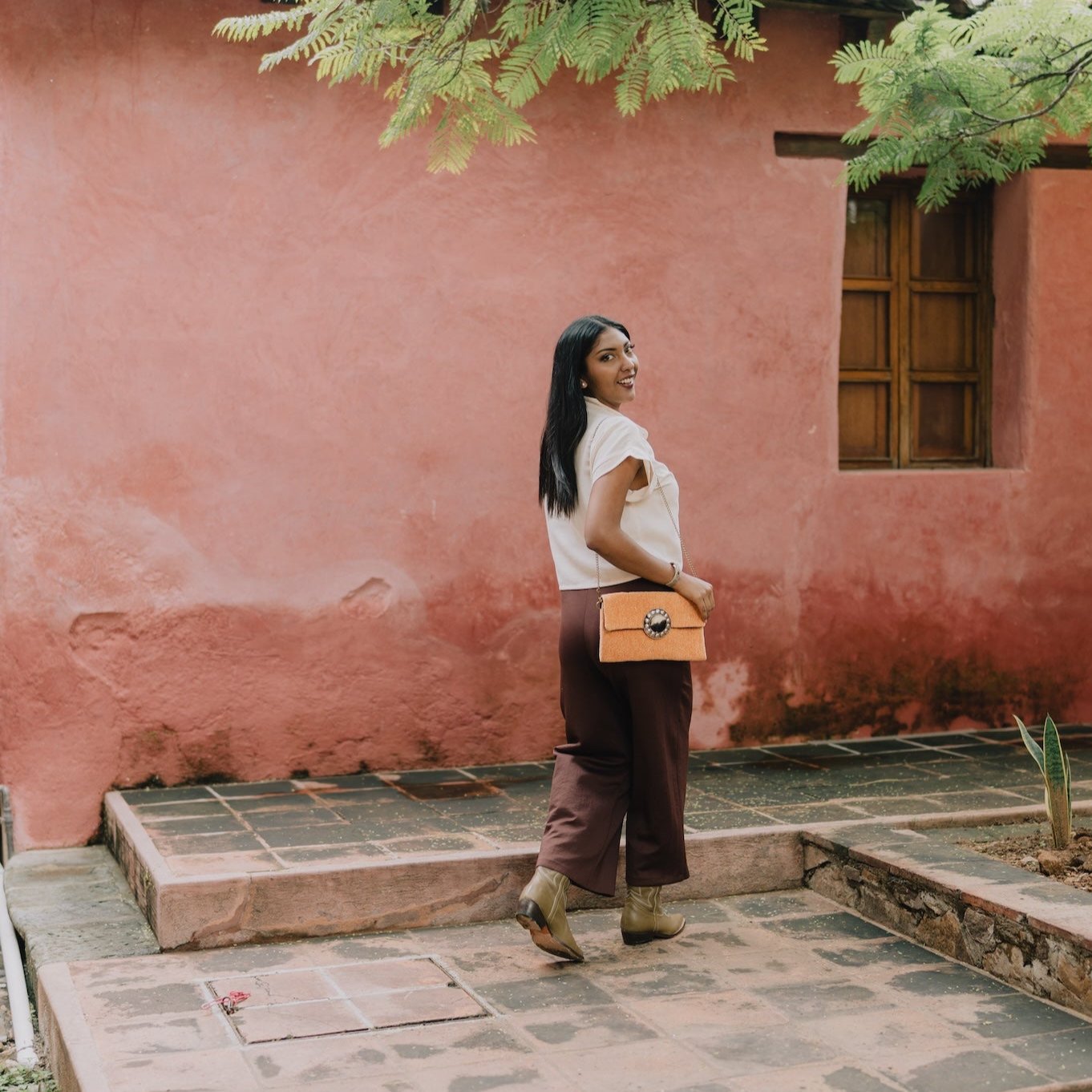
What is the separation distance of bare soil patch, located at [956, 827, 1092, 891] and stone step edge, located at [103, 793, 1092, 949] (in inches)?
13.2

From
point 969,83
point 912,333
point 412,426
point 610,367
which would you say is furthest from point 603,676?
point 912,333

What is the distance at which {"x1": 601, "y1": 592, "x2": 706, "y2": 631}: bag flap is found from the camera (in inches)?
175

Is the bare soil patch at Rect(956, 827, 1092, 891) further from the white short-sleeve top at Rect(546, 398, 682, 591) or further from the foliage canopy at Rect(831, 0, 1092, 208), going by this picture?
the foliage canopy at Rect(831, 0, 1092, 208)

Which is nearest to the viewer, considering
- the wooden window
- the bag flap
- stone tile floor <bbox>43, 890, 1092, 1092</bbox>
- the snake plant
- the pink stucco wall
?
stone tile floor <bbox>43, 890, 1092, 1092</bbox>

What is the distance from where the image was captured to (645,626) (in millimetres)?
4473

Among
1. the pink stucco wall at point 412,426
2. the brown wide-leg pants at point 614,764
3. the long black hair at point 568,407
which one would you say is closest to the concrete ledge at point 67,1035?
the brown wide-leg pants at point 614,764

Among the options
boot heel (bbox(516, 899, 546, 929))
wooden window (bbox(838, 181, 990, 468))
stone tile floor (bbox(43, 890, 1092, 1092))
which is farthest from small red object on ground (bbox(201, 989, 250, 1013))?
wooden window (bbox(838, 181, 990, 468))

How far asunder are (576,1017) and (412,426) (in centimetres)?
313

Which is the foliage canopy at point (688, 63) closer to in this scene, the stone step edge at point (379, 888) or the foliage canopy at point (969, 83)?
the foliage canopy at point (969, 83)

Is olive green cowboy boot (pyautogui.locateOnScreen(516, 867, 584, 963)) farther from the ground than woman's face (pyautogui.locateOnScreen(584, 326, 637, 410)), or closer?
closer

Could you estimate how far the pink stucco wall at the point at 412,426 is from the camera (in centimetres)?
615

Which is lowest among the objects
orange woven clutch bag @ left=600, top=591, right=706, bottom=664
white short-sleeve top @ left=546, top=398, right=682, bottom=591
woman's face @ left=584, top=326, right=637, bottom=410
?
orange woven clutch bag @ left=600, top=591, right=706, bottom=664

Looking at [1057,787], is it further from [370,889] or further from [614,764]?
[370,889]

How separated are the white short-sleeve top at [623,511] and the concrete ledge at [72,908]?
1857mm
